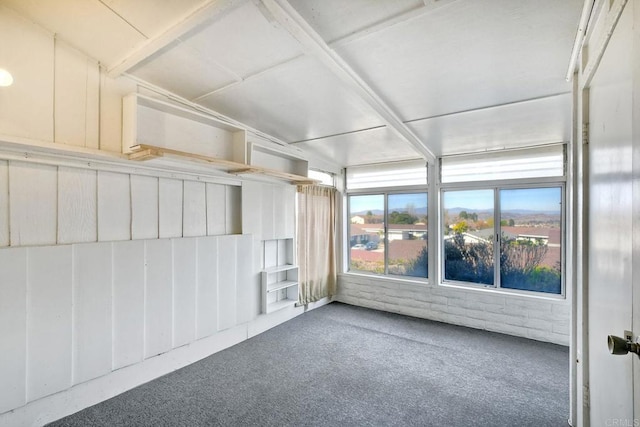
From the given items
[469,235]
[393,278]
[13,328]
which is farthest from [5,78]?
[469,235]

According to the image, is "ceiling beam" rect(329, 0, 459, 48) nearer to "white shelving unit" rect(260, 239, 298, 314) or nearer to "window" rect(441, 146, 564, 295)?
"white shelving unit" rect(260, 239, 298, 314)

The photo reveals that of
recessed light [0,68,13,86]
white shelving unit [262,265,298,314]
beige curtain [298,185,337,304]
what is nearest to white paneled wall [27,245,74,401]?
recessed light [0,68,13,86]

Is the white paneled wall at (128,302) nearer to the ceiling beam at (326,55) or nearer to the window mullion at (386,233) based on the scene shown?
the ceiling beam at (326,55)

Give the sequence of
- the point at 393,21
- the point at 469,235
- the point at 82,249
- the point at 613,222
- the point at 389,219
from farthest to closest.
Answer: the point at 389,219, the point at 469,235, the point at 82,249, the point at 393,21, the point at 613,222

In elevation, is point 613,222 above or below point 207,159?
below

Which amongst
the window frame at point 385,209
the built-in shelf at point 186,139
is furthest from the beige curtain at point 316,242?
the built-in shelf at point 186,139

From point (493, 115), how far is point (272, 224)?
2744 millimetres

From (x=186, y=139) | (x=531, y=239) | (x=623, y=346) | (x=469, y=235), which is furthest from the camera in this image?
(x=469, y=235)

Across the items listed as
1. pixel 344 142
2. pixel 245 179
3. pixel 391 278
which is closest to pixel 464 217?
pixel 391 278

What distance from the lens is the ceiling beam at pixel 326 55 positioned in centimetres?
164

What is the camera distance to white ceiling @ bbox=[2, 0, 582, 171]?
165 centimetres

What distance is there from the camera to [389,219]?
4.75m

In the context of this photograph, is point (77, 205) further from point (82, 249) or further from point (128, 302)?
point (128, 302)

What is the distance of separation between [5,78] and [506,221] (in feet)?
16.5
